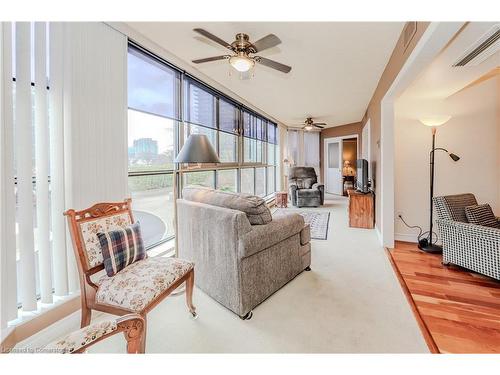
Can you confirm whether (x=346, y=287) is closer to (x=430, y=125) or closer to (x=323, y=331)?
(x=323, y=331)

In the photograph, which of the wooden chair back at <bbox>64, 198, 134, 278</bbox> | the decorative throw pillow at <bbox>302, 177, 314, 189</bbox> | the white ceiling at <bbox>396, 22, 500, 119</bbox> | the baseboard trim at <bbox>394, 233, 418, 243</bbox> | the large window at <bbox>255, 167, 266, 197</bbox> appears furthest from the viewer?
the decorative throw pillow at <bbox>302, 177, 314, 189</bbox>

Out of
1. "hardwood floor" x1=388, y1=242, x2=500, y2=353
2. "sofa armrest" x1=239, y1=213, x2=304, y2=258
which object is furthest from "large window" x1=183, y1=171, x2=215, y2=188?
"hardwood floor" x1=388, y1=242, x2=500, y2=353

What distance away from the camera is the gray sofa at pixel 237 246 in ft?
6.06

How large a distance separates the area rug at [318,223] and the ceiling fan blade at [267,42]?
9.60 ft

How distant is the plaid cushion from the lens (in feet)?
5.14

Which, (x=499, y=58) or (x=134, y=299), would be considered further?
(x=499, y=58)

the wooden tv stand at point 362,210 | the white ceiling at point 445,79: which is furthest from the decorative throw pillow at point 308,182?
the white ceiling at point 445,79

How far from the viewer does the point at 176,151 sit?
310cm

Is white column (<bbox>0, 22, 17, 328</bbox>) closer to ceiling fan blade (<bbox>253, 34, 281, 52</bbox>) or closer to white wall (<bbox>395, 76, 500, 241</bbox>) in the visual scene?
ceiling fan blade (<bbox>253, 34, 281, 52</bbox>)

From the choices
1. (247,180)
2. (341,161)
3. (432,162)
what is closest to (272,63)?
(432,162)

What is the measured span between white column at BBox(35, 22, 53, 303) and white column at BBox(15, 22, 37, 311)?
0.24 feet

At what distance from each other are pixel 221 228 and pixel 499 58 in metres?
3.18

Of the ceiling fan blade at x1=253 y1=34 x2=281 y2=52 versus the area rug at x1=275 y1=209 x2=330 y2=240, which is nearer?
the ceiling fan blade at x1=253 y1=34 x2=281 y2=52
